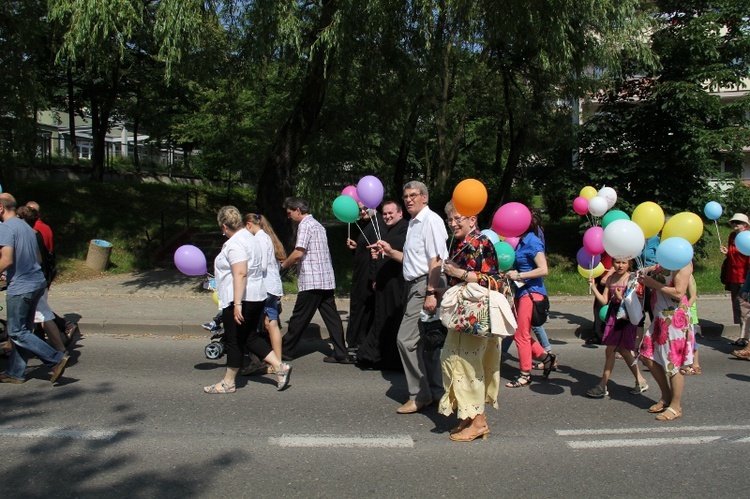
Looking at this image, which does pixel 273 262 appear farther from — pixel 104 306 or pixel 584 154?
pixel 584 154

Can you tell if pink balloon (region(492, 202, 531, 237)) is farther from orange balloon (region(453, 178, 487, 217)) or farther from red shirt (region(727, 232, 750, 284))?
red shirt (region(727, 232, 750, 284))

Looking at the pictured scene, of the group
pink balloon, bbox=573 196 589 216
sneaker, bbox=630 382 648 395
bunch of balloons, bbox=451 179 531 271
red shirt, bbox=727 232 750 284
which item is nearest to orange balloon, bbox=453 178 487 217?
bunch of balloons, bbox=451 179 531 271

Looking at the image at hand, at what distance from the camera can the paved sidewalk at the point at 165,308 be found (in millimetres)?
9305

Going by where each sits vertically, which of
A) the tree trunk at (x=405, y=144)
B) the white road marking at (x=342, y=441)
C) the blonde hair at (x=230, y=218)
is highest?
the tree trunk at (x=405, y=144)

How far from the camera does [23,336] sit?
20.9ft

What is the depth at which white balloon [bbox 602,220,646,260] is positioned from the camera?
5480 millimetres

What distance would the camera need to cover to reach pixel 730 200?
50.2 feet

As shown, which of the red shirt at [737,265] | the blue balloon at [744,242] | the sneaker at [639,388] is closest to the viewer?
the sneaker at [639,388]

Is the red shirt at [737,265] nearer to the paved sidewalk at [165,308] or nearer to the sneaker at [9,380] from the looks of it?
the paved sidewalk at [165,308]

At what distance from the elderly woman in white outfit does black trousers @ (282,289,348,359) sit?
120cm

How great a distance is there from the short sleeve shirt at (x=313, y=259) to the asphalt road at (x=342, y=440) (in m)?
1.01

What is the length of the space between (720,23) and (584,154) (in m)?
3.95

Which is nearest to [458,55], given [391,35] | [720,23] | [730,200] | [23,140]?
[391,35]

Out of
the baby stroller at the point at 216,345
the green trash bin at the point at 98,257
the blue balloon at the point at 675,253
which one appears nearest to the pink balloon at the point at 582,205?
the blue balloon at the point at 675,253
